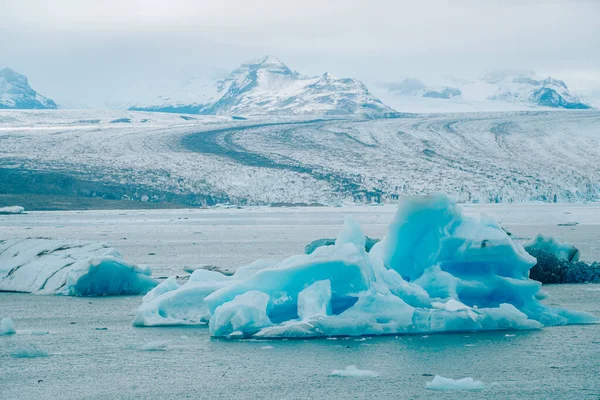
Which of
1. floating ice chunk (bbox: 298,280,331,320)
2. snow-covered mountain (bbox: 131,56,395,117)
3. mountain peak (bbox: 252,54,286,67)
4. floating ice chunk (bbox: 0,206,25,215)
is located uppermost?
mountain peak (bbox: 252,54,286,67)

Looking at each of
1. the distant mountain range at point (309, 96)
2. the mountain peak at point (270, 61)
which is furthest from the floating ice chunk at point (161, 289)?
the mountain peak at point (270, 61)

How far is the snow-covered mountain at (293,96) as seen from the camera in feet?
235

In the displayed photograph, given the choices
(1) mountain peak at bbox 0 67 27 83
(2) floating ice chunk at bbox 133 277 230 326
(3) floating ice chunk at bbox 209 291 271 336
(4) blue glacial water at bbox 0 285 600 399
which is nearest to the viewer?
(4) blue glacial water at bbox 0 285 600 399

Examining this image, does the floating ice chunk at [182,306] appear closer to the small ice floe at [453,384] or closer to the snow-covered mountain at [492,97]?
the small ice floe at [453,384]

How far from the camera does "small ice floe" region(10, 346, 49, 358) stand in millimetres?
4766

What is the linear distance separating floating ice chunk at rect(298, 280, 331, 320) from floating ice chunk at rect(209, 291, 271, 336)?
0.25 metres

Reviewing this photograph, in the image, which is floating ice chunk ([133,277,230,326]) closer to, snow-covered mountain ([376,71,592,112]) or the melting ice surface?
the melting ice surface

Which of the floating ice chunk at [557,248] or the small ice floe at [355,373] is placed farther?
the floating ice chunk at [557,248]

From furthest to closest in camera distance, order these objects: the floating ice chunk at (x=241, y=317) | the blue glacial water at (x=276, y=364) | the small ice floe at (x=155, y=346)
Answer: the floating ice chunk at (x=241, y=317)
the small ice floe at (x=155, y=346)
the blue glacial water at (x=276, y=364)

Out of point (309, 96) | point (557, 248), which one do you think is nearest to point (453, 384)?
point (557, 248)

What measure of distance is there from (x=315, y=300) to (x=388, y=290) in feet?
1.85

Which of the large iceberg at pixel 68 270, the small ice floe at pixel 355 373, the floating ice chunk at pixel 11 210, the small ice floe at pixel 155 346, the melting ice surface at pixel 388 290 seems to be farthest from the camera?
the floating ice chunk at pixel 11 210

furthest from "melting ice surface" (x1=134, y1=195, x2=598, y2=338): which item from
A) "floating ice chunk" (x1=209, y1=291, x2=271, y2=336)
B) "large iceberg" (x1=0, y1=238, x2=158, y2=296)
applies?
"large iceberg" (x1=0, y1=238, x2=158, y2=296)

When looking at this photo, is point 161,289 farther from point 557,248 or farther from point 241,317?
point 557,248
